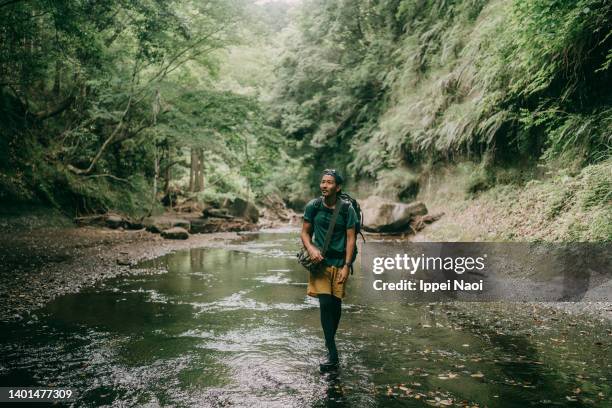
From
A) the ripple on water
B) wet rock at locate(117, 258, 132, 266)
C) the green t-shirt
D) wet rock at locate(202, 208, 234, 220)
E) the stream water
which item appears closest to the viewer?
the stream water

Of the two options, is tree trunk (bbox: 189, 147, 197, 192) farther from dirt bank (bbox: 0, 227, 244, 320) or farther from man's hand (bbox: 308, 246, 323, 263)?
man's hand (bbox: 308, 246, 323, 263)

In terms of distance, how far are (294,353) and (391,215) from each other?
1245cm

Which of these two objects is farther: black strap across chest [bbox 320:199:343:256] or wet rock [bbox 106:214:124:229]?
wet rock [bbox 106:214:124:229]

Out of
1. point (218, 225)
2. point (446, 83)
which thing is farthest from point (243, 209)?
point (446, 83)

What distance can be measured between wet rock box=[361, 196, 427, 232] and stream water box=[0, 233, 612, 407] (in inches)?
358

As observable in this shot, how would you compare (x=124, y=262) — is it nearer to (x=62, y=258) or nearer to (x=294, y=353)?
(x=62, y=258)

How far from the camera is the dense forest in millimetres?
9672

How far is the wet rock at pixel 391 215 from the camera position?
16.5m

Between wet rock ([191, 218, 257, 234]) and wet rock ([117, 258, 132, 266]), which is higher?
wet rock ([191, 218, 257, 234])

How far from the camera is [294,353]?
493 cm

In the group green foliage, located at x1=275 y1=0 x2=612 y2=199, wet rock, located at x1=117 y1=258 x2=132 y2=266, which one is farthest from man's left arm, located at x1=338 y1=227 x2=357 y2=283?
wet rock, located at x1=117 y1=258 x2=132 y2=266

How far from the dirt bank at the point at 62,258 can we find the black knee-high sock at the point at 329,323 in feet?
14.7

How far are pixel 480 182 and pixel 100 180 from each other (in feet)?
55.1

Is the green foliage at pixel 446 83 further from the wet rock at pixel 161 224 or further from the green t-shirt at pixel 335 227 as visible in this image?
the wet rock at pixel 161 224
